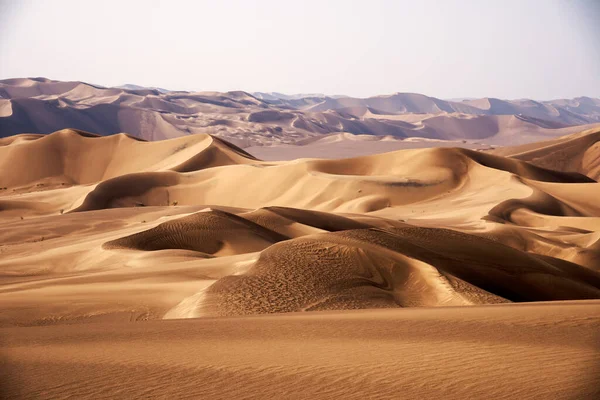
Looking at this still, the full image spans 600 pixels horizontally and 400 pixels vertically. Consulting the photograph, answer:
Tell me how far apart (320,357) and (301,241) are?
23.0 feet

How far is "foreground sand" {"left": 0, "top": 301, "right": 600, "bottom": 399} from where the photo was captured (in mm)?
4480

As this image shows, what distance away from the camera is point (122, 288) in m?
11.0

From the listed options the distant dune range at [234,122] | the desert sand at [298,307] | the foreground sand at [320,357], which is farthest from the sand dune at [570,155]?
the foreground sand at [320,357]

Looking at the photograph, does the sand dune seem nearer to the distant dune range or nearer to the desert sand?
the distant dune range

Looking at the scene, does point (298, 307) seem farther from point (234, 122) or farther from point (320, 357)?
point (234, 122)

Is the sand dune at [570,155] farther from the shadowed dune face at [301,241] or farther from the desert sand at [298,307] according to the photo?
the desert sand at [298,307]

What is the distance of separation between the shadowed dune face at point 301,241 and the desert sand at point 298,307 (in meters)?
0.06

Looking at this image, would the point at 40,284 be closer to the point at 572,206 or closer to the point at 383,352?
the point at 383,352

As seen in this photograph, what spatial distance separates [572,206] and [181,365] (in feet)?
108

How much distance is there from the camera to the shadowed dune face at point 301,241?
1015cm

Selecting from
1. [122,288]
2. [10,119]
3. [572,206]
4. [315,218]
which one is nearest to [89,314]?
[122,288]


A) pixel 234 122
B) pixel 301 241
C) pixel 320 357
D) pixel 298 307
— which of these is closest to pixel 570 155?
pixel 301 241

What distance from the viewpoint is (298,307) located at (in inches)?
375

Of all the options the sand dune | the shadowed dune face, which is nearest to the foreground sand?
the shadowed dune face
